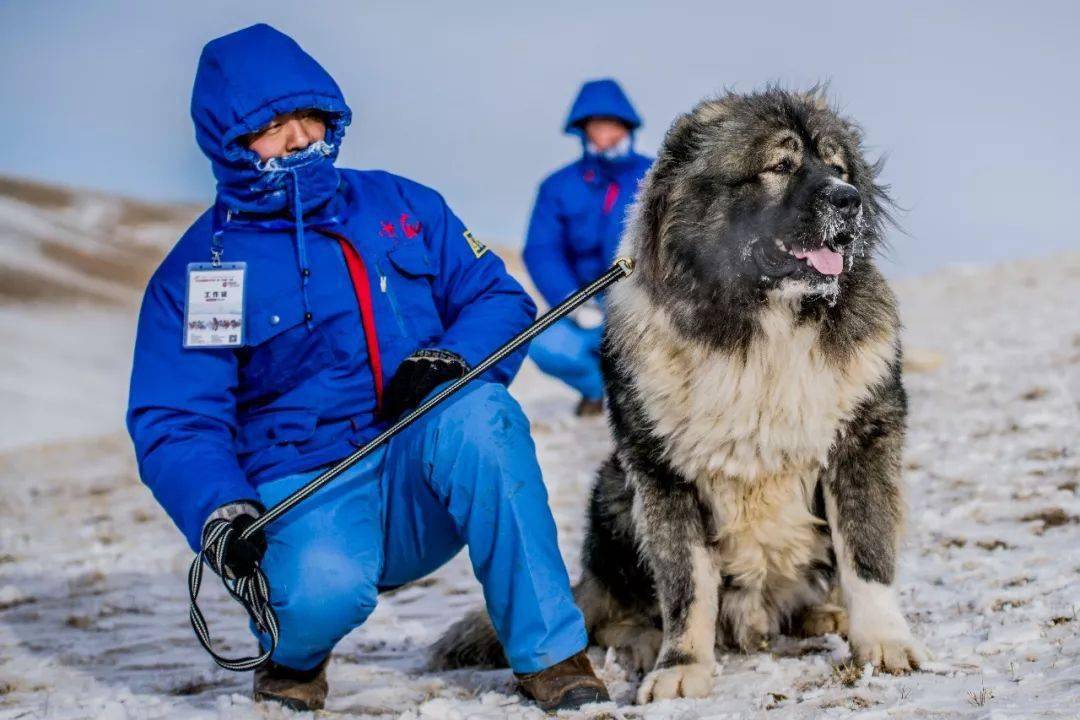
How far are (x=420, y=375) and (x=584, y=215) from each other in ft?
16.6

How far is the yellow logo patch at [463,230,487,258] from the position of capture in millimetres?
A: 3266

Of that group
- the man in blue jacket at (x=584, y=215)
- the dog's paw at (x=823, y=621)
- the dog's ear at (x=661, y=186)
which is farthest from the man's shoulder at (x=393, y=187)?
the man in blue jacket at (x=584, y=215)

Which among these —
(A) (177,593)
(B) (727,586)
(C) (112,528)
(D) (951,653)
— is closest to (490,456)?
(B) (727,586)

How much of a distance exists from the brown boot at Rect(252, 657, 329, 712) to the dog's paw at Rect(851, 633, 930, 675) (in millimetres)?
1482

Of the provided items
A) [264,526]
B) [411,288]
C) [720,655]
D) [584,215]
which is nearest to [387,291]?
[411,288]

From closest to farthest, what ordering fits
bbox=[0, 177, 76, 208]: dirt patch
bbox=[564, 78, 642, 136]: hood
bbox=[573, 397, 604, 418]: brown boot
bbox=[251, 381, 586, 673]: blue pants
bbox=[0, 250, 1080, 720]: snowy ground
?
bbox=[0, 250, 1080, 720]: snowy ground → bbox=[251, 381, 586, 673]: blue pants → bbox=[564, 78, 642, 136]: hood → bbox=[573, 397, 604, 418]: brown boot → bbox=[0, 177, 76, 208]: dirt patch

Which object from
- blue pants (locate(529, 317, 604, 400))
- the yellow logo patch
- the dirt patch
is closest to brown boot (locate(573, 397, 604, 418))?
blue pants (locate(529, 317, 604, 400))

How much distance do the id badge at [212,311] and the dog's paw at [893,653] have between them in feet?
6.15

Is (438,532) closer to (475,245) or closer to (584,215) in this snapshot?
(475,245)

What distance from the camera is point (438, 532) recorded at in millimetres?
2998

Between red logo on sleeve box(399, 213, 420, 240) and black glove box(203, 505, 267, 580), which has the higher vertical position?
red logo on sleeve box(399, 213, 420, 240)

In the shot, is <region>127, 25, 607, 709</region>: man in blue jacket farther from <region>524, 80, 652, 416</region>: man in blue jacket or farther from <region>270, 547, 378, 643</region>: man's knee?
<region>524, 80, 652, 416</region>: man in blue jacket

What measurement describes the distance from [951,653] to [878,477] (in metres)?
0.48

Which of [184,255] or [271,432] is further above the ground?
[184,255]
